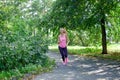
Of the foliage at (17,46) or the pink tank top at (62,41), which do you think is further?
the pink tank top at (62,41)

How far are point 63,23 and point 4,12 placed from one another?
5.91m

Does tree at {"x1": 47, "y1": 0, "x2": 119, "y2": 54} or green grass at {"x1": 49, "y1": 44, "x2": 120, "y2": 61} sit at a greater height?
tree at {"x1": 47, "y1": 0, "x2": 119, "y2": 54}

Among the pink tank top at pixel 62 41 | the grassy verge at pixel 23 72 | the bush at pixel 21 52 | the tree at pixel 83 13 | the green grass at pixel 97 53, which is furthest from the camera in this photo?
the tree at pixel 83 13

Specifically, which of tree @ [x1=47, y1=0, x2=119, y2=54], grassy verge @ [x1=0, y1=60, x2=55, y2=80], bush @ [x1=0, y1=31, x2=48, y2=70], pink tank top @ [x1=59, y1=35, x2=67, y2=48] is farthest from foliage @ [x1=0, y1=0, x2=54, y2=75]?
tree @ [x1=47, y1=0, x2=119, y2=54]

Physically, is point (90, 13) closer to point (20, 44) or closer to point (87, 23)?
point (87, 23)

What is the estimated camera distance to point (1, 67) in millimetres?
11789

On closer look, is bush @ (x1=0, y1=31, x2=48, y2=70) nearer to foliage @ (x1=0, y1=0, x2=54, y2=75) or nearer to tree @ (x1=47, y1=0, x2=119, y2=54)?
foliage @ (x1=0, y1=0, x2=54, y2=75)

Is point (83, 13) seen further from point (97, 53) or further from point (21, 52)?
point (21, 52)

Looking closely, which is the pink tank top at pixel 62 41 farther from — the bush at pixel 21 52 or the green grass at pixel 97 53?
the green grass at pixel 97 53

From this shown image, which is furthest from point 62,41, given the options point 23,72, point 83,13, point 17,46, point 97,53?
point 97,53

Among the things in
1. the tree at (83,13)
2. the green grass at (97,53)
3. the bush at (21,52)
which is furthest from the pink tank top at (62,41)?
the tree at (83,13)

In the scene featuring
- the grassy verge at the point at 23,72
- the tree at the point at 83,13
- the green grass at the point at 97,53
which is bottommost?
the green grass at the point at 97,53

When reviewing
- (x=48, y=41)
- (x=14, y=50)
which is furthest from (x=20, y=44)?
(x=48, y=41)

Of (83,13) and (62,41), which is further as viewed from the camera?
(83,13)
